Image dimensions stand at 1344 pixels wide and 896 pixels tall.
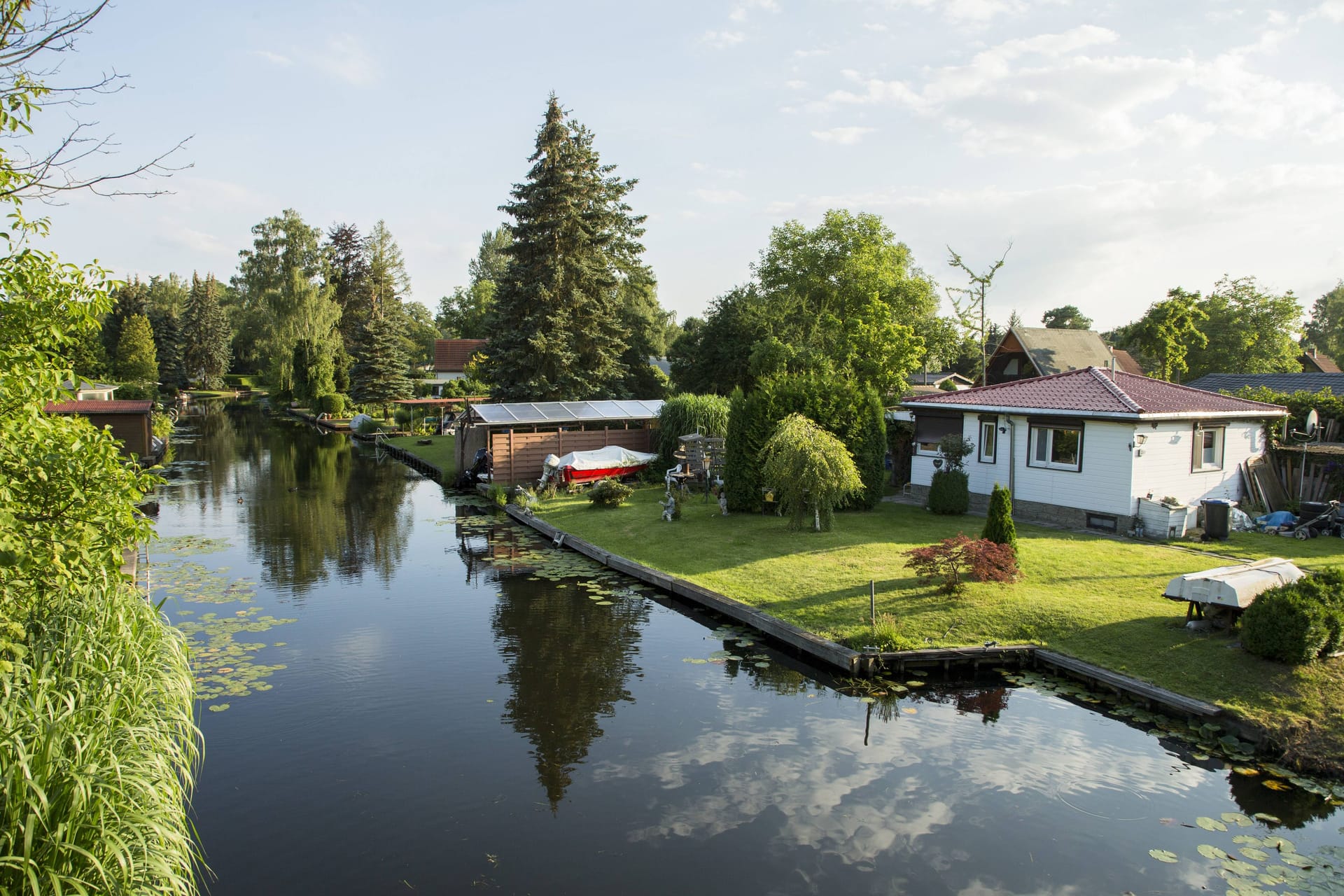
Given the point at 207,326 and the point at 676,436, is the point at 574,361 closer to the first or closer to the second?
the point at 676,436

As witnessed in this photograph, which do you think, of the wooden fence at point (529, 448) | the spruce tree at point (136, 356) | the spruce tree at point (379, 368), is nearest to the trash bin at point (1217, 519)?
the wooden fence at point (529, 448)

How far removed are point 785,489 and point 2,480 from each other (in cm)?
1521

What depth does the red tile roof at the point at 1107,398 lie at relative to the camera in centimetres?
1850

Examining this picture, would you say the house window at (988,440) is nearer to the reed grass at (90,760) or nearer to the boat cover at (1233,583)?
the boat cover at (1233,583)

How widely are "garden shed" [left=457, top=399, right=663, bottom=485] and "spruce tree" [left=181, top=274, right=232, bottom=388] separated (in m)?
72.6

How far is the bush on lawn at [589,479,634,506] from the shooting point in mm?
24047

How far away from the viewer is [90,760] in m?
5.44

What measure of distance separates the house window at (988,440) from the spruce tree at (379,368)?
147 ft

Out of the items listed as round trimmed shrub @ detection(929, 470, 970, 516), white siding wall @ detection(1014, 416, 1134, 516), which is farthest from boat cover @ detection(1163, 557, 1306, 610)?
round trimmed shrub @ detection(929, 470, 970, 516)

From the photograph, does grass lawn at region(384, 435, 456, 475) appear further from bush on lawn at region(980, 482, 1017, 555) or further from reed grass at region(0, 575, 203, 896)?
reed grass at region(0, 575, 203, 896)

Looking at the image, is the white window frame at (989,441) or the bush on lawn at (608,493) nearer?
the white window frame at (989,441)

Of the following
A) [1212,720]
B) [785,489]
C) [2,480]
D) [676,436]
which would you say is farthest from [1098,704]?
[676,436]

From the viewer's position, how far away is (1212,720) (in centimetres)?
988

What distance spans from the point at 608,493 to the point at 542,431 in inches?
264
